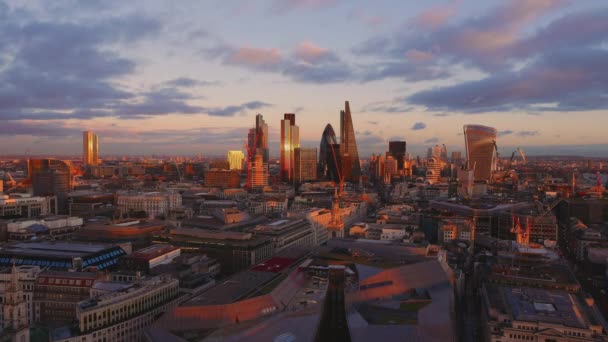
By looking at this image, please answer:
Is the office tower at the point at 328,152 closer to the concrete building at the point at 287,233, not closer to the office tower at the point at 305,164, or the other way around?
the office tower at the point at 305,164

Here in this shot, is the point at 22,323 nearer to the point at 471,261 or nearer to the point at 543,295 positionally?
the point at 543,295

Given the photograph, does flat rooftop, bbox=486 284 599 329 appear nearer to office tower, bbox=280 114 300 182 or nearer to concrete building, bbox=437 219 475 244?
concrete building, bbox=437 219 475 244

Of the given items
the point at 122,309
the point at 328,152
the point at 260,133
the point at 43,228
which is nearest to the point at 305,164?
the point at 328,152

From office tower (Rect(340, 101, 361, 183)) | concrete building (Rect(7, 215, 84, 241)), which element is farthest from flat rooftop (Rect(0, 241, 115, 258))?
office tower (Rect(340, 101, 361, 183))

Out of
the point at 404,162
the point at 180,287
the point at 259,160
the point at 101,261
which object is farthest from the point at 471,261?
the point at 404,162

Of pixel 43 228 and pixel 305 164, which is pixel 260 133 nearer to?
pixel 305 164

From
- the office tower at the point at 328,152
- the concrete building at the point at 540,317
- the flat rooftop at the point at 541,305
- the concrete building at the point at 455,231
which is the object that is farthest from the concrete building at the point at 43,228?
the office tower at the point at 328,152
